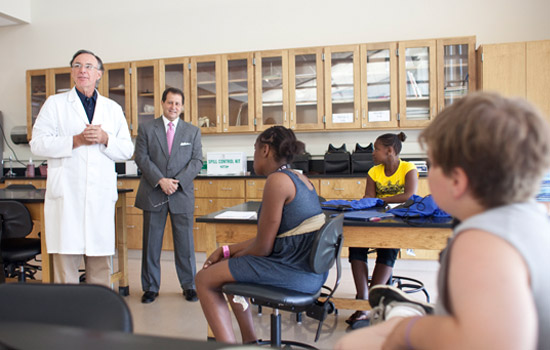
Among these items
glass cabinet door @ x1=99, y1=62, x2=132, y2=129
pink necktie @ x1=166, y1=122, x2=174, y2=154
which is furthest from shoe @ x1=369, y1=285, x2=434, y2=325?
glass cabinet door @ x1=99, y1=62, x2=132, y2=129

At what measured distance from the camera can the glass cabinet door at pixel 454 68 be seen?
4016mm

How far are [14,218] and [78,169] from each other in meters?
0.47

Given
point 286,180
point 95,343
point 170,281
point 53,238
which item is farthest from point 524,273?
point 170,281

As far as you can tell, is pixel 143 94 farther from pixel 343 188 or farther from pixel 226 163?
pixel 343 188

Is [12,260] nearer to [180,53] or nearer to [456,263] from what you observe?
[456,263]

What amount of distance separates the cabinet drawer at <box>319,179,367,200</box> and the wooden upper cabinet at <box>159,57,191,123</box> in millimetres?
1769

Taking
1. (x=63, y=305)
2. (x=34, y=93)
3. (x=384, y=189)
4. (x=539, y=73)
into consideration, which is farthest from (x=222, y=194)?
(x=63, y=305)

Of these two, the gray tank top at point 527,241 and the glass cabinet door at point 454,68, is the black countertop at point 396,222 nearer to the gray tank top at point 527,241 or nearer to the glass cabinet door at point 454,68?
the gray tank top at point 527,241

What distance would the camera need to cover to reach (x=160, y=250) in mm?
3072

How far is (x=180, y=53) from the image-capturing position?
4.94m

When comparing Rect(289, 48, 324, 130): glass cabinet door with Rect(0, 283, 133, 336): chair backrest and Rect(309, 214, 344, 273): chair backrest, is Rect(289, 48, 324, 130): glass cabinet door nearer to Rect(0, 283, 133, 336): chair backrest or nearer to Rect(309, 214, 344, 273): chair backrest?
Rect(309, 214, 344, 273): chair backrest

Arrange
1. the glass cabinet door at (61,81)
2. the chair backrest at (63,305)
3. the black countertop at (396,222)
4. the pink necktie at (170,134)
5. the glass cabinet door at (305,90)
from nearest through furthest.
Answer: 1. the chair backrest at (63,305)
2. the black countertop at (396,222)
3. the pink necktie at (170,134)
4. the glass cabinet door at (305,90)
5. the glass cabinet door at (61,81)

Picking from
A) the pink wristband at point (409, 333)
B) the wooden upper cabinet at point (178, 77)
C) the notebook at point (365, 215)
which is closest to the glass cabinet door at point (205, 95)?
the wooden upper cabinet at point (178, 77)

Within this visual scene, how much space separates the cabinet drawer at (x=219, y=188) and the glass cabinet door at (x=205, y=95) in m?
0.66
